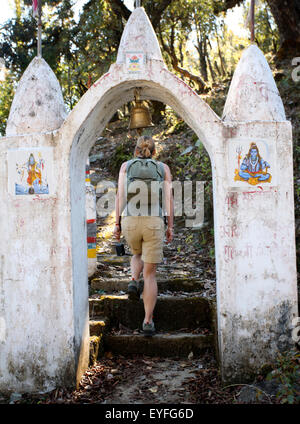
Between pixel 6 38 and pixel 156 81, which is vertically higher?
pixel 6 38

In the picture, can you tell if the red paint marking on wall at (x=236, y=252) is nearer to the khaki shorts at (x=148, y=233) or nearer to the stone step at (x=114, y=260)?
the khaki shorts at (x=148, y=233)

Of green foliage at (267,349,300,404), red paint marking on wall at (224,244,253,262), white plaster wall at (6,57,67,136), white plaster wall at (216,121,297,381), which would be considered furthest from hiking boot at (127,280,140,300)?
white plaster wall at (6,57,67,136)

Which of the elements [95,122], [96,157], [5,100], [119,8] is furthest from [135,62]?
[5,100]

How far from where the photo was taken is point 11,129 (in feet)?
13.9

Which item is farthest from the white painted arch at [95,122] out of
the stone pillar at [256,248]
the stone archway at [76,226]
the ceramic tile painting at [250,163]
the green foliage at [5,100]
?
the green foliage at [5,100]

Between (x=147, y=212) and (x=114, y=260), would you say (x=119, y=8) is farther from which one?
(x=147, y=212)

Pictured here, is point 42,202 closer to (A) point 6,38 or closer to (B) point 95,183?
(B) point 95,183

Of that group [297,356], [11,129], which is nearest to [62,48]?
[11,129]

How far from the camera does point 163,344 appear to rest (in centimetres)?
472

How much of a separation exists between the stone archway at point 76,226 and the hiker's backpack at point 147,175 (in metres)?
0.62

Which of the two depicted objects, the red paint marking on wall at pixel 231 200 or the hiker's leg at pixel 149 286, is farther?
the hiker's leg at pixel 149 286

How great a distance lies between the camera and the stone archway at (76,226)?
395 cm

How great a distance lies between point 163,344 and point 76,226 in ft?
5.79
